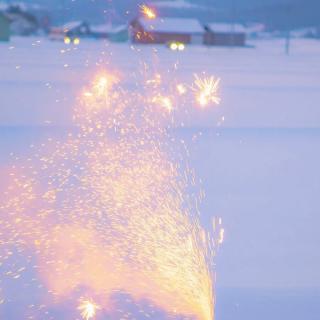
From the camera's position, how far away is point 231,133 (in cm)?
948

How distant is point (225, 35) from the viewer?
128 feet

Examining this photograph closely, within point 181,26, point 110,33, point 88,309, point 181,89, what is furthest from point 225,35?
point 88,309

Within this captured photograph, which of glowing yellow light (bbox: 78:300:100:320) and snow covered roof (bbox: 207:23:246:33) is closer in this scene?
glowing yellow light (bbox: 78:300:100:320)

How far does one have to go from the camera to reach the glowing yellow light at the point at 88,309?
3636mm

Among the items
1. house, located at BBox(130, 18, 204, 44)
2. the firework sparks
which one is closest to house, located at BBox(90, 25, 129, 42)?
house, located at BBox(130, 18, 204, 44)

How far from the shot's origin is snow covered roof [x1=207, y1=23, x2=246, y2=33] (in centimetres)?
3894

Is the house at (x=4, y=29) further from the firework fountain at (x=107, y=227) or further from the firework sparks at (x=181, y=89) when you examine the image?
the firework fountain at (x=107, y=227)

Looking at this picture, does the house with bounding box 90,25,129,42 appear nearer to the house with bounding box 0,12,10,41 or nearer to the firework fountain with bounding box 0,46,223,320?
the house with bounding box 0,12,10,41

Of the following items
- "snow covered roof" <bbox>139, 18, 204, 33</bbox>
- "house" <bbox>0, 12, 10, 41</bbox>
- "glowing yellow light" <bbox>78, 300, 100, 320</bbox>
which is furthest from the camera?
"snow covered roof" <bbox>139, 18, 204, 33</bbox>

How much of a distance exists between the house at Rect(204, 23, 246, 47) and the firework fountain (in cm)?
2983

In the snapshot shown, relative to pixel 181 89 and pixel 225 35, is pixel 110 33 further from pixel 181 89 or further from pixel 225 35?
pixel 181 89

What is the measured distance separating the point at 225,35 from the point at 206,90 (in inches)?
937

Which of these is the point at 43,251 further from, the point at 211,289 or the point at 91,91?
the point at 91,91

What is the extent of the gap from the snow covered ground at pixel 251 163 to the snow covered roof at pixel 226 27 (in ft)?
71.3
